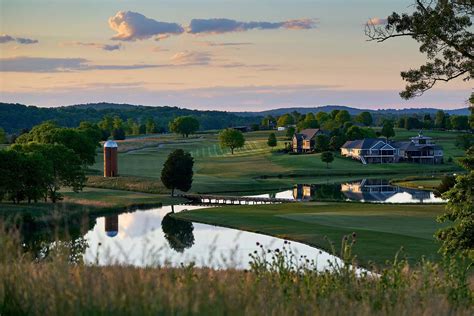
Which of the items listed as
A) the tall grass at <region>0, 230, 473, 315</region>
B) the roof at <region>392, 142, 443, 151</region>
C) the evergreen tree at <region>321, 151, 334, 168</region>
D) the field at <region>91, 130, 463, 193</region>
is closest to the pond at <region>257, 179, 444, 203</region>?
the field at <region>91, 130, 463, 193</region>

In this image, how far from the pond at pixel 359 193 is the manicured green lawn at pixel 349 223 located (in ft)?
29.5

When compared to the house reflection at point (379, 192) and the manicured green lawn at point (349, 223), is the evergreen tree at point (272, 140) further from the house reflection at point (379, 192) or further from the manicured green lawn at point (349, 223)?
the manicured green lawn at point (349, 223)

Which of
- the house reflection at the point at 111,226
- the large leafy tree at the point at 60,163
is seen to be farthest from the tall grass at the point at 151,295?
the large leafy tree at the point at 60,163

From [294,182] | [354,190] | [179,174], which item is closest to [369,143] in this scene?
[294,182]

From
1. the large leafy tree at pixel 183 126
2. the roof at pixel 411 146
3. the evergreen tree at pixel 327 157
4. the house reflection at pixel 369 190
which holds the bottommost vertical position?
the house reflection at pixel 369 190

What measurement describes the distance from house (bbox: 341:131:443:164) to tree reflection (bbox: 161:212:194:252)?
253 feet

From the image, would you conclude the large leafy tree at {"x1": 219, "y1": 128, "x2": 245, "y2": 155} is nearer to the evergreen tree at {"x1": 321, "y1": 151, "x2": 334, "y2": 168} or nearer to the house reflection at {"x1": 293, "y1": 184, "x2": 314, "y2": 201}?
the evergreen tree at {"x1": 321, "y1": 151, "x2": 334, "y2": 168}

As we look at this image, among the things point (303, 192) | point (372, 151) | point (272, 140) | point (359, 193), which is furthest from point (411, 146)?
point (303, 192)

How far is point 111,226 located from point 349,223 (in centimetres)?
1792

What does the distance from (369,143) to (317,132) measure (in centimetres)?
1978

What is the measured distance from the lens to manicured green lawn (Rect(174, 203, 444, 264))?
1476 inches

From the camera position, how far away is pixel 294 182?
97.1 meters

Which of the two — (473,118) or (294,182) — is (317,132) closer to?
(294,182)

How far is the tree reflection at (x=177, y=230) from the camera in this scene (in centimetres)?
4453
